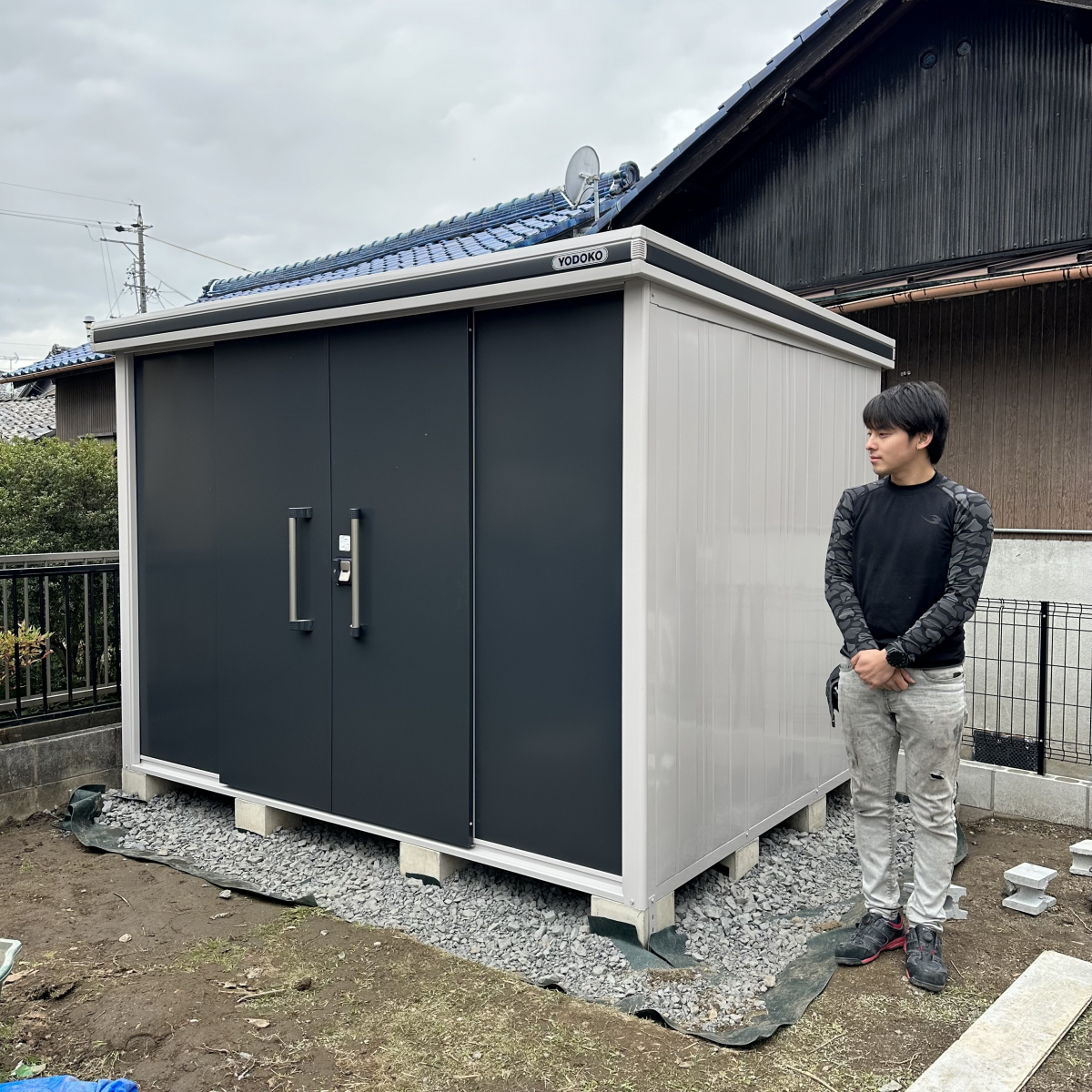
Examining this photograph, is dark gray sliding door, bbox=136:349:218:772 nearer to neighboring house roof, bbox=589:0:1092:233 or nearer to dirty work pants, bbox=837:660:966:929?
dirty work pants, bbox=837:660:966:929

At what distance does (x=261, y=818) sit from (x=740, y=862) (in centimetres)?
215

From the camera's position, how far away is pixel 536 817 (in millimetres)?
3316

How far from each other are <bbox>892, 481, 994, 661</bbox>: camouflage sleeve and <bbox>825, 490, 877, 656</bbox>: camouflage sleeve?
0.17m

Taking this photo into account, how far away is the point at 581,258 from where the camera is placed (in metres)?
3.01

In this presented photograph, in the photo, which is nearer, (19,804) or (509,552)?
(509,552)

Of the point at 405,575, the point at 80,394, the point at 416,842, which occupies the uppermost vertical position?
the point at 80,394

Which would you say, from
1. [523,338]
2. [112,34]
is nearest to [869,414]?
[523,338]

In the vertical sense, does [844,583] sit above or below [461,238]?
below

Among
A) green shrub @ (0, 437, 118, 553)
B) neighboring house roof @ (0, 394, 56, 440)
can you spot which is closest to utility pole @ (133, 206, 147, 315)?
neighboring house roof @ (0, 394, 56, 440)

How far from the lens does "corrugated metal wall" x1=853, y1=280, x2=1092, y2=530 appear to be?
548cm

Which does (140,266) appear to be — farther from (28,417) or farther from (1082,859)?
(1082,859)

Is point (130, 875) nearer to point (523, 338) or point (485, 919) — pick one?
point (485, 919)

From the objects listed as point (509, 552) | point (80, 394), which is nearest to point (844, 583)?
point (509, 552)

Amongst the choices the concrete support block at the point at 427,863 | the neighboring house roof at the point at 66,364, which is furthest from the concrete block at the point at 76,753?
the neighboring house roof at the point at 66,364
